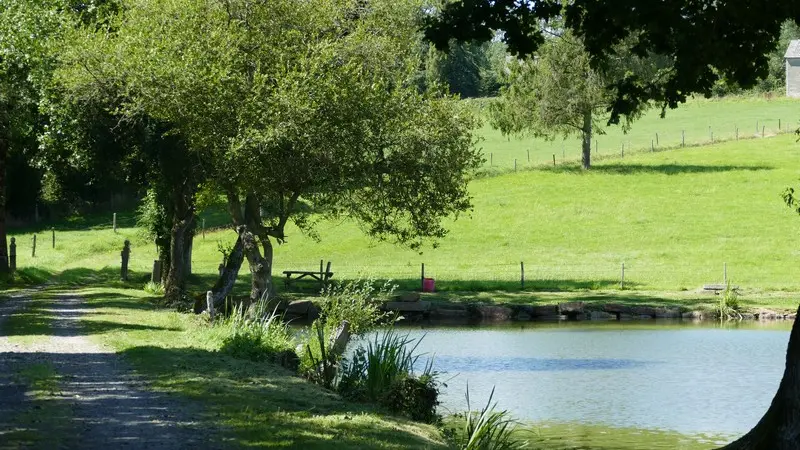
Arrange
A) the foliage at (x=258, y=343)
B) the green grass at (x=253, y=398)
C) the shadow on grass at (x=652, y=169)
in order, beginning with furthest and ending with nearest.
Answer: the shadow on grass at (x=652, y=169), the foliage at (x=258, y=343), the green grass at (x=253, y=398)

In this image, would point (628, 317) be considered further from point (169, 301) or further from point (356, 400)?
point (356, 400)

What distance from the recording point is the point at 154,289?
134 ft

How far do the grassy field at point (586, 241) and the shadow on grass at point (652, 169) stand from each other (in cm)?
13

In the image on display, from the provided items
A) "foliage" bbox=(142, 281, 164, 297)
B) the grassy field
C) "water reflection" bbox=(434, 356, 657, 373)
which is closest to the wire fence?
the grassy field

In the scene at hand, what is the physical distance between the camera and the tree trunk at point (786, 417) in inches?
568

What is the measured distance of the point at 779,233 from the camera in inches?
2347

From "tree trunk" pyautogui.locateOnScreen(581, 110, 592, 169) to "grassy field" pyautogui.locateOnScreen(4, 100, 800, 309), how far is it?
101 cm

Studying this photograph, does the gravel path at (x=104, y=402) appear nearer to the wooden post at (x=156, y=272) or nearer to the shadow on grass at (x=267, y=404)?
the shadow on grass at (x=267, y=404)

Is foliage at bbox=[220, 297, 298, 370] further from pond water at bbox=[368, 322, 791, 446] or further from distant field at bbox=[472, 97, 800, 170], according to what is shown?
distant field at bbox=[472, 97, 800, 170]

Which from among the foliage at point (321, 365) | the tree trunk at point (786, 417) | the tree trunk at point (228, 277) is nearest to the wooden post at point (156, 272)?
the tree trunk at point (228, 277)

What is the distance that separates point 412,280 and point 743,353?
21.0 m

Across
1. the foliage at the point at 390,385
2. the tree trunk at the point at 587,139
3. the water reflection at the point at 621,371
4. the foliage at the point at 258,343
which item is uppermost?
the tree trunk at the point at 587,139

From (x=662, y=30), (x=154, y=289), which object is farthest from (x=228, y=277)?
(x=662, y=30)

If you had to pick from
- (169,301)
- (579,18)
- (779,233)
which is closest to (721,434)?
(579,18)
